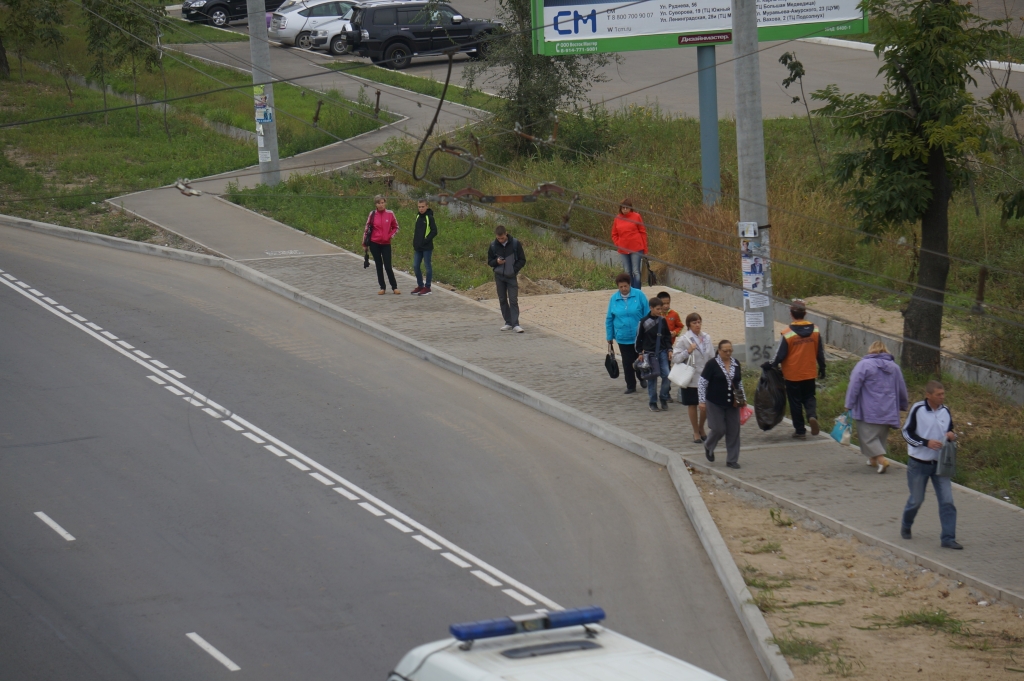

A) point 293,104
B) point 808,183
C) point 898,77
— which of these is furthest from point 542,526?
point 293,104

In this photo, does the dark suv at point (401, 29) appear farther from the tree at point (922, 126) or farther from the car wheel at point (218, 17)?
the tree at point (922, 126)

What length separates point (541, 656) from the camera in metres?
4.62

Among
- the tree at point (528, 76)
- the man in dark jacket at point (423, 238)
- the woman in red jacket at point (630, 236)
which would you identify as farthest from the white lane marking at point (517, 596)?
the tree at point (528, 76)

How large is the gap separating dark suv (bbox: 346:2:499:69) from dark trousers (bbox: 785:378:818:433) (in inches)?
1037

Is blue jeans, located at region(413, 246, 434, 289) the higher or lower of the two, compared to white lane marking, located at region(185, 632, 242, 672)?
higher

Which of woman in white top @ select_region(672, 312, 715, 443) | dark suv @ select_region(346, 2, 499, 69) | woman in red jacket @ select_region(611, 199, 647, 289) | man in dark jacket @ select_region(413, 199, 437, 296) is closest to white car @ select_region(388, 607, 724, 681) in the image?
woman in white top @ select_region(672, 312, 715, 443)

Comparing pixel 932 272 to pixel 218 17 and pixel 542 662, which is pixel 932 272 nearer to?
pixel 542 662

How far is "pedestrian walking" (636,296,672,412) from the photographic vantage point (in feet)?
45.7

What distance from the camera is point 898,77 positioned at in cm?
1384

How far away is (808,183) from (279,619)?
56.0 ft

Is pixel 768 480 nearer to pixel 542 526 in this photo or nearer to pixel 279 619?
pixel 542 526

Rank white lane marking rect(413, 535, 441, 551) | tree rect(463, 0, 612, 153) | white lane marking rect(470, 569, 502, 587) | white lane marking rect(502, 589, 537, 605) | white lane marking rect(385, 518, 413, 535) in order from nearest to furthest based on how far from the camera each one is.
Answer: white lane marking rect(502, 589, 537, 605), white lane marking rect(470, 569, 502, 587), white lane marking rect(413, 535, 441, 551), white lane marking rect(385, 518, 413, 535), tree rect(463, 0, 612, 153)

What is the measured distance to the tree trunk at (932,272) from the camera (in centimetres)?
1445

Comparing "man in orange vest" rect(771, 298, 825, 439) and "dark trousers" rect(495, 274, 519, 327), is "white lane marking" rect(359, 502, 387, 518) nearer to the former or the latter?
"man in orange vest" rect(771, 298, 825, 439)
